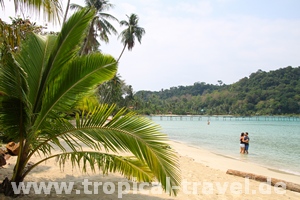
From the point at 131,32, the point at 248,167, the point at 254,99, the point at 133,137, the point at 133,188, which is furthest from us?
the point at 254,99

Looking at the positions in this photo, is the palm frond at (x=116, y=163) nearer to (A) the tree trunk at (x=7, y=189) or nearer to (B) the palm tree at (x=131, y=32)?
(A) the tree trunk at (x=7, y=189)

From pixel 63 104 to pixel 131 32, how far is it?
1056 inches

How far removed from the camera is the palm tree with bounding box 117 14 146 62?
29.5 metres

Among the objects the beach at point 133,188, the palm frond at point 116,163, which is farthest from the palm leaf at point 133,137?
the beach at point 133,188

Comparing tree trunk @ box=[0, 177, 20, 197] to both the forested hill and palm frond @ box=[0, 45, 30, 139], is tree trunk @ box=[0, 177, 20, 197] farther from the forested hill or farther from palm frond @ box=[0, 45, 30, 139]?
the forested hill

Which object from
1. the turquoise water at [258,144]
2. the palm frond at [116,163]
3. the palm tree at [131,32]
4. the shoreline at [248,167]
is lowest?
the turquoise water at [258,144]

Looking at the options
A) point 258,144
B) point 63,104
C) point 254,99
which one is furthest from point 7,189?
point 254,99

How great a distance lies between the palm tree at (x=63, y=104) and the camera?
358 centimetres

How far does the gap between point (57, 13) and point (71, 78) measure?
1106mm

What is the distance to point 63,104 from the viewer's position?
383cm

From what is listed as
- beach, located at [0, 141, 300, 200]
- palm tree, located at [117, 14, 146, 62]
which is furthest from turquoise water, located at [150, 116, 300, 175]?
palm tree, located at [117, 14, 146, 62]

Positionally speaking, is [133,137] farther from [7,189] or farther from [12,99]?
[7,189]

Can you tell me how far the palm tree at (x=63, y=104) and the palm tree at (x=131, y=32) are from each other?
25.6 metres

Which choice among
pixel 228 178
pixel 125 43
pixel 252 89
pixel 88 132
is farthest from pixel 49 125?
pixel 252 89
